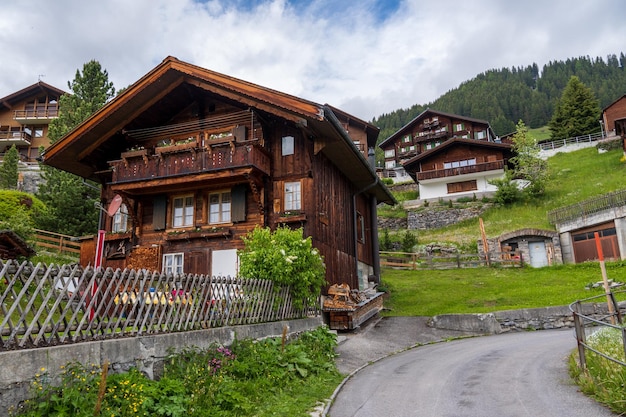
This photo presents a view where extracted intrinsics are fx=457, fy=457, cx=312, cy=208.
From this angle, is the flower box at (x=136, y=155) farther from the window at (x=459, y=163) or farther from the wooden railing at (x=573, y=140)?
the wooden railing at (x=573, y=140)

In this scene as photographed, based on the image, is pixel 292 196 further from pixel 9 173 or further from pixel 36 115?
pixel 36 115

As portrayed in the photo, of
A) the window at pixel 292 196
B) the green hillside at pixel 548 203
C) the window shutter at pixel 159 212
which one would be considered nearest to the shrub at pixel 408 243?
the green hillside at pixel 548 203

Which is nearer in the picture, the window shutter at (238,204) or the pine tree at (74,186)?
the window shutter at (238,204)

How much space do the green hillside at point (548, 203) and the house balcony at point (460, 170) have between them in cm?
578

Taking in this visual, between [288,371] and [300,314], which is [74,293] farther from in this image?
[300,314]

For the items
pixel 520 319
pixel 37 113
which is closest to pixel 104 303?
pixel 520 319

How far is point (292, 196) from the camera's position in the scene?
57.8 feet

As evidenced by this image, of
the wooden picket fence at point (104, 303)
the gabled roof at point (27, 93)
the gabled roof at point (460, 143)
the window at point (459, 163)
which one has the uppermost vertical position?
the gabled roof at point (27, 93)

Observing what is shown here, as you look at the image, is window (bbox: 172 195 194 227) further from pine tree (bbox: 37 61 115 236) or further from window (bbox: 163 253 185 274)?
pine tree (bbox: 37 61 115 236)

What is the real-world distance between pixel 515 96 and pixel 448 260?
11772 cm

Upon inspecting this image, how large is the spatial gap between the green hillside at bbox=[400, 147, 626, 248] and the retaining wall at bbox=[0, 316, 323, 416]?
3348 centimetres

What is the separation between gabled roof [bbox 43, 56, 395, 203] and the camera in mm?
16438

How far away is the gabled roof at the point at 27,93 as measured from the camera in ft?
182

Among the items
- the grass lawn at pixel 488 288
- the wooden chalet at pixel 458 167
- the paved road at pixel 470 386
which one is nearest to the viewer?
the paved road at pixel 470 386
